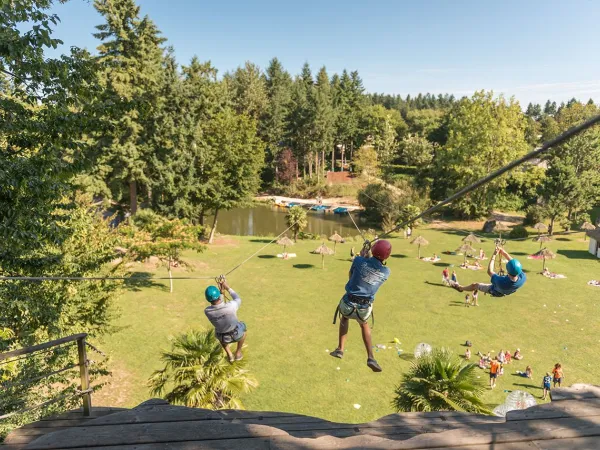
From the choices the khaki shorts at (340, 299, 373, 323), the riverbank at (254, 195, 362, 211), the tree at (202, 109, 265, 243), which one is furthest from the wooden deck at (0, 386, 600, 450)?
the riverbank at (254, 195, 362, 211)

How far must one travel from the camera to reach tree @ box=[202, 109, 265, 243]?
3925 centimetres

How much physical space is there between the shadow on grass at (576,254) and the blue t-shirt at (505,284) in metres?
35.3

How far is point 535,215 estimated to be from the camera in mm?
46250

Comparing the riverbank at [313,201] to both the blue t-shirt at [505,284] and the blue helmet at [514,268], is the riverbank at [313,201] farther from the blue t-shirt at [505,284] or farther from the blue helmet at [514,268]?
the blue helmet at [514,268]

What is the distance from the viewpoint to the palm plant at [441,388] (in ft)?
35.6

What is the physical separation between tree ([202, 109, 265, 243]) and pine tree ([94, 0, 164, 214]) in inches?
248

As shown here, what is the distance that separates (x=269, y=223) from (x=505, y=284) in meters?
51.2

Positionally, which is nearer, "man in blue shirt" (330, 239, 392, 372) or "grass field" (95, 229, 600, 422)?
"man in blue shirt" (330, 239, 392, 372)

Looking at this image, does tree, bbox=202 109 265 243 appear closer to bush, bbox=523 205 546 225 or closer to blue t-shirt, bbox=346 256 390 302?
bush, bbox=523 205 546 225

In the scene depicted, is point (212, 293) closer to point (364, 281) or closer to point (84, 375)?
point (84, 375)

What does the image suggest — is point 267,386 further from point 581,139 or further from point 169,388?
point 581,139

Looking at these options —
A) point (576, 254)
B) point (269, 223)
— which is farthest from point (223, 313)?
point (269, 223)

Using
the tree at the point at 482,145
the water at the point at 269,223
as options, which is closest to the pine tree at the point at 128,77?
the water at the point at 269,223

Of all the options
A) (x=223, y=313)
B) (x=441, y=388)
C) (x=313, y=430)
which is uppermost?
(x=223, y=313)
